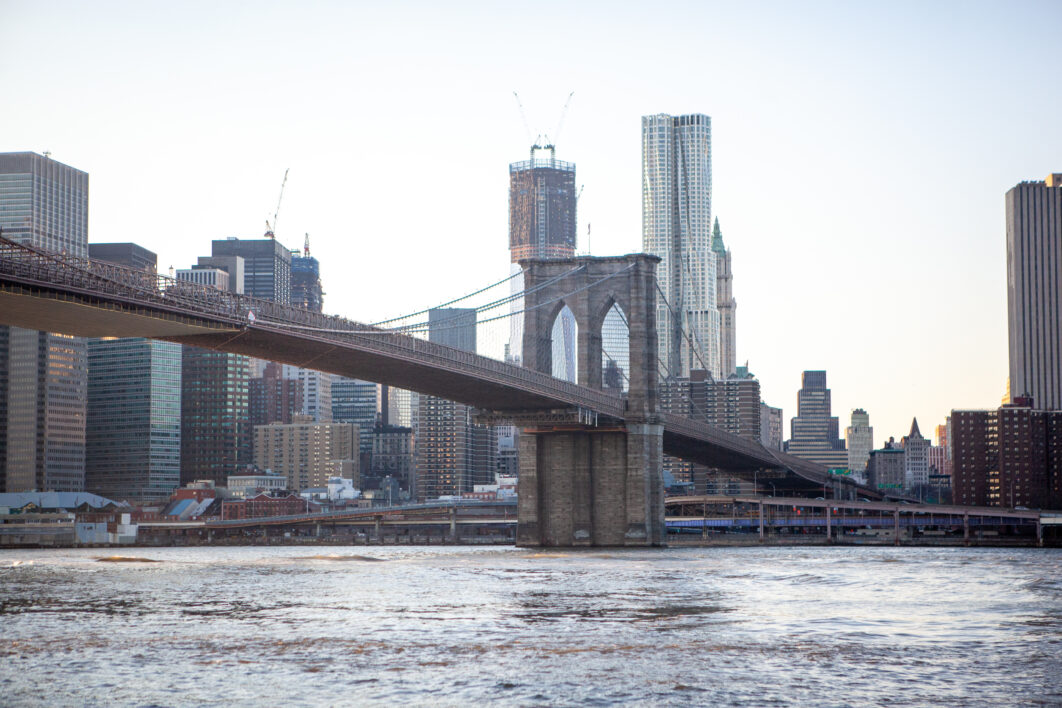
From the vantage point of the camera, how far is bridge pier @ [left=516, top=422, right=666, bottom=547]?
91.4 meters

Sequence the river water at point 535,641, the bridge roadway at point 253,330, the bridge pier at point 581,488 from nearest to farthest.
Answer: the river water at point 535,641
the bridge roadway at point 253,330
the bridge pier at point 581,488

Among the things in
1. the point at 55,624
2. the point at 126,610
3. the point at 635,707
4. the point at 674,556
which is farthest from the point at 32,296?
the point at 674,556

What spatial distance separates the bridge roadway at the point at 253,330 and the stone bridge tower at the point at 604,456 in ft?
7.62

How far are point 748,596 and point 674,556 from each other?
36517mm

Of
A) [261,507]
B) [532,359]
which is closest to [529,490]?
[532,359]

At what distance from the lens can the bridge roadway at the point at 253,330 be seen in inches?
2072

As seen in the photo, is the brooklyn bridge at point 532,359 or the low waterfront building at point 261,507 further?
the low waterfront building at point 261,507

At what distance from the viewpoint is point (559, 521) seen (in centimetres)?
9231

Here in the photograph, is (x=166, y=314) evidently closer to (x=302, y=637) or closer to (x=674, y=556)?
(x=302, y=637)

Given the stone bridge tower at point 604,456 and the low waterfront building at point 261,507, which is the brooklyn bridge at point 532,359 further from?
the low waterfront building at point 261,507

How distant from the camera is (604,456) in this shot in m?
92.4

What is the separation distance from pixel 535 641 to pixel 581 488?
6217 centimetres

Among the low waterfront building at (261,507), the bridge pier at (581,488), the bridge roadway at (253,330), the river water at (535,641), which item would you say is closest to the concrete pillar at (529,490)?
the bridge pier at (581,488)

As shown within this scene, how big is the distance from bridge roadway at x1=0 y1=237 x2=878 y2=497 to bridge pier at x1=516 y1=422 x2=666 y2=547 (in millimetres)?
3555
